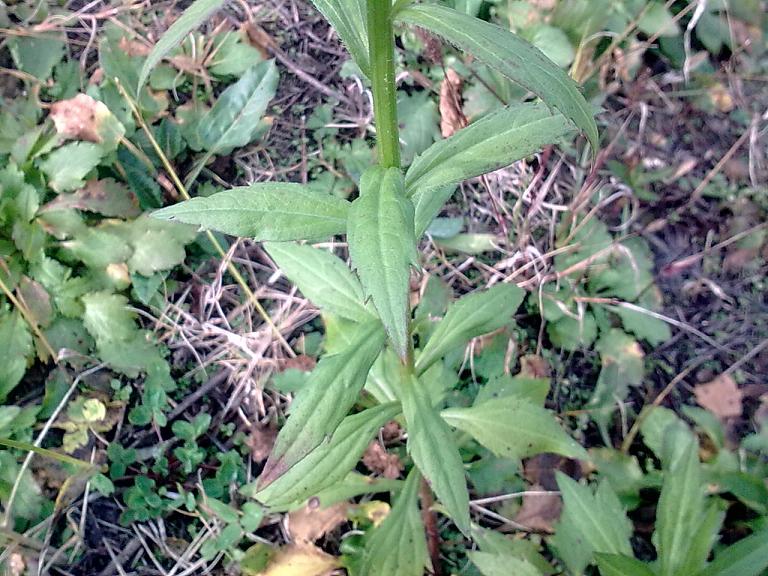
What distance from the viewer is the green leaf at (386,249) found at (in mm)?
928

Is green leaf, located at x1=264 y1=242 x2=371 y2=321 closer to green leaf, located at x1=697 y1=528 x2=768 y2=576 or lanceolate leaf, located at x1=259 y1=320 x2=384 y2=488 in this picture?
lanceolate leaf, located at x1=259 y1=320 x2=384 y2=488

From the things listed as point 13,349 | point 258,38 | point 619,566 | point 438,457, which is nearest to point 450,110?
point 258,38

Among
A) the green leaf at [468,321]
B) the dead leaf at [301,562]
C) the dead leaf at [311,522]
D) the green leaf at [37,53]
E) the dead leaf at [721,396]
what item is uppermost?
the green leaf at [37,53]

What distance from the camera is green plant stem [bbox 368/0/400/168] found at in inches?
39.8

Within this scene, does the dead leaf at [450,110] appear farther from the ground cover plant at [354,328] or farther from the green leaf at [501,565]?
the green leaf at [501,565]

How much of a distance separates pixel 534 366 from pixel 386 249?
1.40 metres

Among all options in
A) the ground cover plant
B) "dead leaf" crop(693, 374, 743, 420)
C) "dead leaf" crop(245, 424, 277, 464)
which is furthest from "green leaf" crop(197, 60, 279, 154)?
"dead leaf" crop(693, 374, 743, 420)

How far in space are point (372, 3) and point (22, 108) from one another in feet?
5.78

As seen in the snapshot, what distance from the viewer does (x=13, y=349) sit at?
1964 mm

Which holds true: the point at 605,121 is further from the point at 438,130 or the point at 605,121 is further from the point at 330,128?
the point at 330,128

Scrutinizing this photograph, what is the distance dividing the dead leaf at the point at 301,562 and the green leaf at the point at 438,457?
649 millimetres

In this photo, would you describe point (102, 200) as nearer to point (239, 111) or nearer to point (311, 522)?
point (239, 111)

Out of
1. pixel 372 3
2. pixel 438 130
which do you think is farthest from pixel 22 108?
pixel 372 3

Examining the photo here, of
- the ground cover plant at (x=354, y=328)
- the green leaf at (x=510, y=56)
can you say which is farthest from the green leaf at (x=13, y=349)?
the green leaf at (x=510, y=56)
